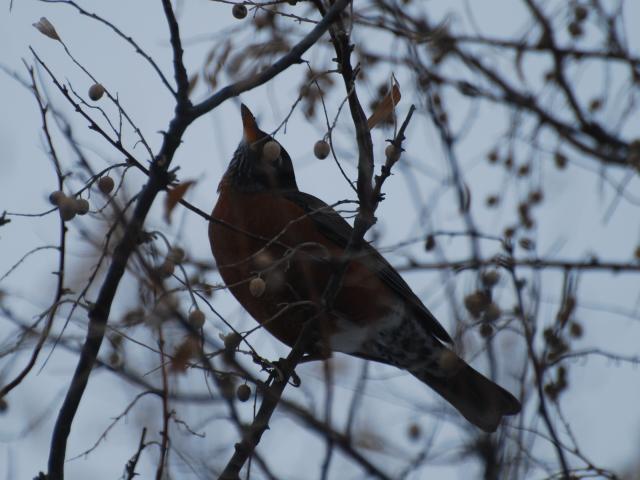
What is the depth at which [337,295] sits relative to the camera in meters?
3.74

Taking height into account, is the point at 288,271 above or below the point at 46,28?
above

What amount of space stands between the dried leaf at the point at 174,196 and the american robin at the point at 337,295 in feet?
4.77

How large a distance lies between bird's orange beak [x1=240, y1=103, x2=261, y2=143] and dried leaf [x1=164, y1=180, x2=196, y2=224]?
2267mm

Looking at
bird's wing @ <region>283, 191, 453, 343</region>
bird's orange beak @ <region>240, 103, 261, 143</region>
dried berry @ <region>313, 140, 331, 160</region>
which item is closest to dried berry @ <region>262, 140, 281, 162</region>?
dried berry @ <region>313, 140, 331, 160</region>

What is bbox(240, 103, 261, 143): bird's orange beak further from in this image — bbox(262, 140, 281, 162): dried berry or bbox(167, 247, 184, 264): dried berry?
bbox(167, 247, 184, 264): dried berry

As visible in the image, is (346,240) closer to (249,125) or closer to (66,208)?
(249,125)

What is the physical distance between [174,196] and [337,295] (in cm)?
187

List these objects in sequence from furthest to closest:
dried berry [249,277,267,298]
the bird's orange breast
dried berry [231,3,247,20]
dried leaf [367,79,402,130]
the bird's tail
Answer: the bird's tail, the bird's orange breast, dried berry [231,3,247,20], dried berry [249,277,267,298], dried leaf [367,79,402,130]

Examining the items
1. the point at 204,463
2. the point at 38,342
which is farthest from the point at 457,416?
the point at 38,342

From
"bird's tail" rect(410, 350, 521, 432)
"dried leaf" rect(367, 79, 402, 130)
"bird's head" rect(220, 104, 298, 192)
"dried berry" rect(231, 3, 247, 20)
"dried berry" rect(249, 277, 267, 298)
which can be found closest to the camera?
"dried leaf" rect(367, 79, 402, 130)

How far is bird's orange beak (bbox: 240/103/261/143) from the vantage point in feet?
13.9

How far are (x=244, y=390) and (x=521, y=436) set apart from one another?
0.85 meters

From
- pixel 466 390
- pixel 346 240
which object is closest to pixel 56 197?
pixel 346 240

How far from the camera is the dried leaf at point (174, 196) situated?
75.4 inches
